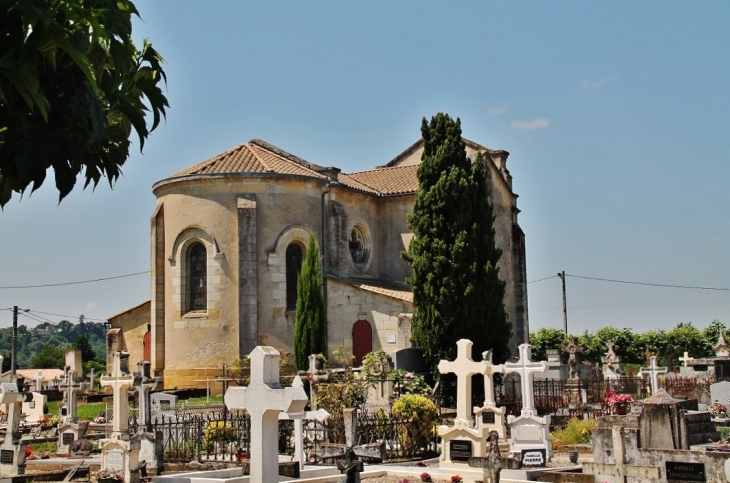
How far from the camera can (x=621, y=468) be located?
1150 cm

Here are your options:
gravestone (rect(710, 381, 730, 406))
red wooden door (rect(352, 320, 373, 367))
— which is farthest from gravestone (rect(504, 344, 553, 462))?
red wooden door (rect(352, 320, 373, 367))

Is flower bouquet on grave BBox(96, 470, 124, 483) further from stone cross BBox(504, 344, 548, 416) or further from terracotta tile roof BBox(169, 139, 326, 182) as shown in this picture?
terracotta tile roof BBox(169, 139, 326, 182)

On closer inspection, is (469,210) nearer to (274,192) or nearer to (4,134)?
(274,192)

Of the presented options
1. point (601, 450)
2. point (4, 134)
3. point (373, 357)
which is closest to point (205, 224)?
point (373, 357)

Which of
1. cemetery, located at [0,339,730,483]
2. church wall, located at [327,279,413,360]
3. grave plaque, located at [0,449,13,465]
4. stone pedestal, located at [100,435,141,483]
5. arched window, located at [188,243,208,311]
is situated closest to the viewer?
cemetery, located at [0,339,730,483]

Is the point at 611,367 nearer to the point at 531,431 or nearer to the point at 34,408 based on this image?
the point at 531,431

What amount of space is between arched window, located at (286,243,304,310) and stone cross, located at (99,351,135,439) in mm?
14581

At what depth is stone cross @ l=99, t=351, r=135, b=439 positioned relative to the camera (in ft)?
52.2

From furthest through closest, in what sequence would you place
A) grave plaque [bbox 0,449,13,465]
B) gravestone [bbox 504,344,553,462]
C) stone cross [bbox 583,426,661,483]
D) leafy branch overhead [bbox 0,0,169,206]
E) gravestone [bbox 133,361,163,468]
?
gravestone [bbox 504,344,553,462], grave plaque [bbox 0,449,13,465], gravestone [bbox 133,361,163,468], stone cross [bbox 583,426,661,483], leafy branch overhead [bbox 0,0,169,206]

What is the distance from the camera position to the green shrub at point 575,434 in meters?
19.2

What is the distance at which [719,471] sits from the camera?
1048cm

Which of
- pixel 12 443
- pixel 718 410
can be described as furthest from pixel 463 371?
pixel 718 410

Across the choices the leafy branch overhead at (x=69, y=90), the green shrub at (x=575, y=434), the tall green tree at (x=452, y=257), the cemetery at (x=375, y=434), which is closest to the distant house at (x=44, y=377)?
the cemetery at (x=375, y=434)

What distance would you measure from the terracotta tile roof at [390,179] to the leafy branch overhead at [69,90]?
2890 centimetres
